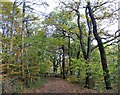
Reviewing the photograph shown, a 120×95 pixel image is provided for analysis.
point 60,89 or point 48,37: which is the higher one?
point 48,37

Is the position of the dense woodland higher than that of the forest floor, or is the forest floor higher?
the dense woodland

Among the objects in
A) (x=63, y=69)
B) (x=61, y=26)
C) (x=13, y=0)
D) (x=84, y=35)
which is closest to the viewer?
(x=13, y=0)

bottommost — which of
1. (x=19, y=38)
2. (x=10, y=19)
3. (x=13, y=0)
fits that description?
(x=19, y=38)

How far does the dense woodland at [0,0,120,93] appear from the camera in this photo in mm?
4922

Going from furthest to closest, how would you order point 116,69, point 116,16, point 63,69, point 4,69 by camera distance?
point 63,69
point 116,16
point 4,69
point 116,69

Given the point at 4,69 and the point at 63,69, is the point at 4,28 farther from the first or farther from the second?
the point at 63,69

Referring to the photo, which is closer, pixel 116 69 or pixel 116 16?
pixel 116 69

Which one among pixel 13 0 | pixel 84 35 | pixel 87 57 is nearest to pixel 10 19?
pixel 13 0

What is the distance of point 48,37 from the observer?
8.12 metres

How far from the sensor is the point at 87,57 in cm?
720

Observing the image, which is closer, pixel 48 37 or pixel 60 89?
pixel 60 89

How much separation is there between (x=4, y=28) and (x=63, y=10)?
215cm

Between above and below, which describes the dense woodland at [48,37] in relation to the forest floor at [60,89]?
above

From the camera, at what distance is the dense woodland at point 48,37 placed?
4922 mm
